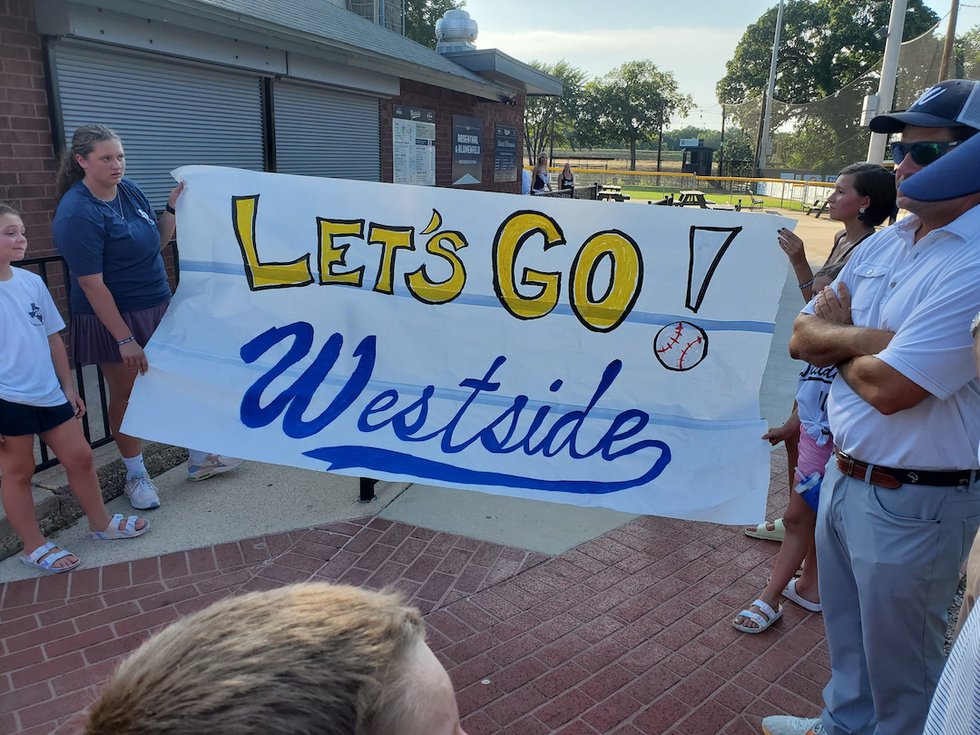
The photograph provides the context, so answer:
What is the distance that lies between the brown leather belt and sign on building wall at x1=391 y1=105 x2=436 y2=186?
10.4 meters

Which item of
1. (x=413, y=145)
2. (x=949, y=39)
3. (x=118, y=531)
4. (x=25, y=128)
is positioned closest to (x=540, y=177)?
(x=413, y=145)

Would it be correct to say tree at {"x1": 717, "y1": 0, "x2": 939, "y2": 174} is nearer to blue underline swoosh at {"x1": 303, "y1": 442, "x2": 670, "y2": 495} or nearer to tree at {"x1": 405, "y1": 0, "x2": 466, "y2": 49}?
tree at {"x1": 405, "y1": 0, "x2": 466, "y2": 49}

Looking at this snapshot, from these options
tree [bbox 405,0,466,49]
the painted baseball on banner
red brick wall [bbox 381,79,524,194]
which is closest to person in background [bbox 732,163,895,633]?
the painted baseball on banner

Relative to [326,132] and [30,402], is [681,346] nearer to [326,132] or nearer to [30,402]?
[30,402]

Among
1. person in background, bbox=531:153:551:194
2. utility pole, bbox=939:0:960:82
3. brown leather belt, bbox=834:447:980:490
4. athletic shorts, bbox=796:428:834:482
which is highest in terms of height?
utility pole, bbox=939:0:960:82

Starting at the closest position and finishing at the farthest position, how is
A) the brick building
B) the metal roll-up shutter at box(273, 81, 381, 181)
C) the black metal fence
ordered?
the black metal fence → the brick building → the metal roll-up shutter at box(273, 81, 381, 181)

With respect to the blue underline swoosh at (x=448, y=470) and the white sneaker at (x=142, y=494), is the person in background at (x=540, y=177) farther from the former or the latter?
the blue underline swoosh at (x=448, y=470)

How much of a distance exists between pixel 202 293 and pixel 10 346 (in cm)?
87

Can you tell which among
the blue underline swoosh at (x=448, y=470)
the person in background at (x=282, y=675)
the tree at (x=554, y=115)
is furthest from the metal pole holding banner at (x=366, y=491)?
the tree at (x=554, y=115)

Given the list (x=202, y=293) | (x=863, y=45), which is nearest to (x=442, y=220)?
(x=202, y=293)

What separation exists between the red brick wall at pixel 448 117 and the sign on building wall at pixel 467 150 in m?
0.13

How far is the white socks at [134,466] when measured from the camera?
4176mm

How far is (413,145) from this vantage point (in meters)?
12.4

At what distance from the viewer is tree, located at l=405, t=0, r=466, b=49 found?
1702 inches
